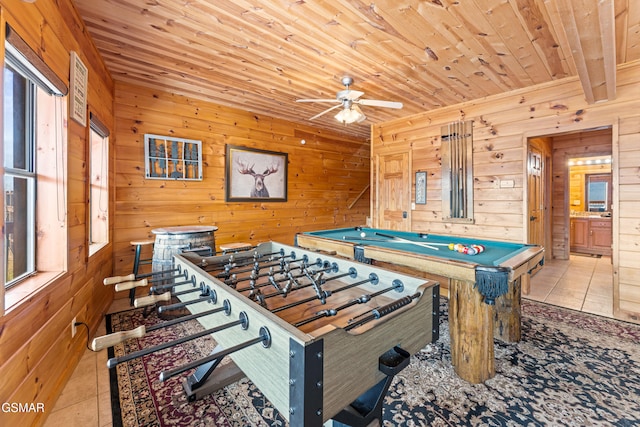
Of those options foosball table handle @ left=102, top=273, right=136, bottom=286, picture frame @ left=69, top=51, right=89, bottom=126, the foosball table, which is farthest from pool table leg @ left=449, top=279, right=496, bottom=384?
picture frame @ left=69, top=51, right=89, bottom=126

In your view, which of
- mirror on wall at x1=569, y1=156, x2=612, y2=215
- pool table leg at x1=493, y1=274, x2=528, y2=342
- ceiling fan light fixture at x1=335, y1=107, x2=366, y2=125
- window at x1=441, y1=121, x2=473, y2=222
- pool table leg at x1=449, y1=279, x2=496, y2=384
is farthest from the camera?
mirror on wall at x1=569, y1=156, x2=612, y2=215

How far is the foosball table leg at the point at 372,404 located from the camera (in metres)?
0.89

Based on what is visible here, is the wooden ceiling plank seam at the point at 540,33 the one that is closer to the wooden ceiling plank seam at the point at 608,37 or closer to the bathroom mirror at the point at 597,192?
the wooden ceiling plank seam at the point at 608,37

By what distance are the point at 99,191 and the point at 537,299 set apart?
490 centimetres

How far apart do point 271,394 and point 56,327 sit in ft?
5.47

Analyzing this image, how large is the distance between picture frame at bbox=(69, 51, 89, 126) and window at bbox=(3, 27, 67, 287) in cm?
12

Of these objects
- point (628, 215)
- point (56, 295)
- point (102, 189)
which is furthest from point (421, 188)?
point (56, 295)

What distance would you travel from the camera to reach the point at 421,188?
4.23 m

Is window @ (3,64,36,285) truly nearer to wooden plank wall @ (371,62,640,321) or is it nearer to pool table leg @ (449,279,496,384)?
pool table leg @ (449,279,496,384)

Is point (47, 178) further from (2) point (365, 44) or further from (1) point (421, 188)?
(1) point (421, 188)

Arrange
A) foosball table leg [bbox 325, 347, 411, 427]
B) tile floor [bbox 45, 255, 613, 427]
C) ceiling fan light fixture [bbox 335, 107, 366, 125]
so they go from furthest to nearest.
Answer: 1. ceiling fan light fixture [bbox 335, 107, 366, 125]
2. tile floor [bbox 45, 255, 613, 427]
3. foosball table leg [bbox 325, 347, 411, 427]

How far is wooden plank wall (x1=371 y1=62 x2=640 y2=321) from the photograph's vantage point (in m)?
2.69

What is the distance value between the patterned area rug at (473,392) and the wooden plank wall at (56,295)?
0.35 metres

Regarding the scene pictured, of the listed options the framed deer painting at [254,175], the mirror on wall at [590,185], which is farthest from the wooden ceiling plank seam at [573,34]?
the mirror on wall at [590,185]
